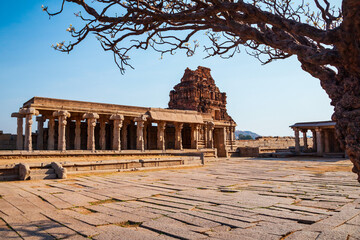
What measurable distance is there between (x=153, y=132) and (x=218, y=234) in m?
28.9

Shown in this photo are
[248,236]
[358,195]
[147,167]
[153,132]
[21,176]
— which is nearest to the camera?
[248,236]

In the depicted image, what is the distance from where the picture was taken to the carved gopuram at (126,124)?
71.3ft

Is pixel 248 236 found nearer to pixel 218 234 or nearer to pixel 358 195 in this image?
pixel 218 234

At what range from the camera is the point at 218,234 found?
4.25 m

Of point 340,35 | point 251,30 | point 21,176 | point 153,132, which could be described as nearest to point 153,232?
point 251,30

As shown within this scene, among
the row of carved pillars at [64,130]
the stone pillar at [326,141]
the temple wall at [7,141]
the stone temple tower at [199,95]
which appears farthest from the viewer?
the stone temple tower at [199,95]

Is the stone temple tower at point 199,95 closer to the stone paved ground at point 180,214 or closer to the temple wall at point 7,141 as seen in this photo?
the temple wall at point 7,141

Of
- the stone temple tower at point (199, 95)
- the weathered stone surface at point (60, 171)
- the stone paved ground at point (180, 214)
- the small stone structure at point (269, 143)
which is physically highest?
the stone temple tower at point (199, 95)

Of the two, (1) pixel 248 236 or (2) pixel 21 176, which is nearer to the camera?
(1) pixel 248 236

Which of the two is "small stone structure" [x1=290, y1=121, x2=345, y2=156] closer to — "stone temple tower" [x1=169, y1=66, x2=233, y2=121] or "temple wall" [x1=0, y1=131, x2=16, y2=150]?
"stone temple tower" [x1=169, y1=66, x2=233, y2=121]

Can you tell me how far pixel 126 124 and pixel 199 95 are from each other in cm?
1511

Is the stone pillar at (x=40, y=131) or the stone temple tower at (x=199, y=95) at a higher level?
the stone temple tower at (x=199, y=95)

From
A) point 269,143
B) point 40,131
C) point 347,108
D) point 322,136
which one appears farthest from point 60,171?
point 269,143

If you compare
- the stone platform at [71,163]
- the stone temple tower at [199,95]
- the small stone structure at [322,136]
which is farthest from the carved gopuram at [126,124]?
the small stone structure at [322,136]
